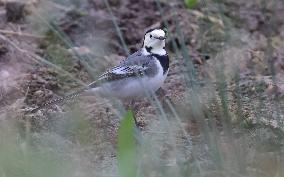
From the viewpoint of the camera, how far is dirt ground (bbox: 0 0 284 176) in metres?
4.28

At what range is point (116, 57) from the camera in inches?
235

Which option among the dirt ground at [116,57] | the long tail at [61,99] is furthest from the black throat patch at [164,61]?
the long tail at [61,99]

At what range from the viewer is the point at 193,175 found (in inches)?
122

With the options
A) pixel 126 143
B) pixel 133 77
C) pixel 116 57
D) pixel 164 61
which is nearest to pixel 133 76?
pixel 133 77

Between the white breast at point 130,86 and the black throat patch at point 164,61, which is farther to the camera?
the black throat patch at point 164,61

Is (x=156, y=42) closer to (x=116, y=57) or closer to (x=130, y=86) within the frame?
(x=130, y=86)

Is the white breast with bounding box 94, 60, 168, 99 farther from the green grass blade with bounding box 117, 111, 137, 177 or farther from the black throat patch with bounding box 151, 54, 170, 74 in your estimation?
the green grass blade with bounding box 117, 111, 137, 177

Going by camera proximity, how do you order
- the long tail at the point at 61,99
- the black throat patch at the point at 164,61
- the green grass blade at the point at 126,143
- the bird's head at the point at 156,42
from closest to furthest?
the green grass blade at the point at 126,143
the long tail at the point at 61,99
the black throat patch at the point at 164,61
the bird's head at the point at 156,42

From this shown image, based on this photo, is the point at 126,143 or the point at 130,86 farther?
the point at 130,86

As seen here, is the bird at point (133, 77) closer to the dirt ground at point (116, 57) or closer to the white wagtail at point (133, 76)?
the white wagtail at point (133, 76)

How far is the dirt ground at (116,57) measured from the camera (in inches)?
169

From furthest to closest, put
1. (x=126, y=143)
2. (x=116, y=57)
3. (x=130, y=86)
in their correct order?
(x=116, y=57)
(x=130, y=86)
(x=126, y=143)

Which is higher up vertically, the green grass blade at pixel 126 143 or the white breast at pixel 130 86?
the green grass blade at pixel 126 143

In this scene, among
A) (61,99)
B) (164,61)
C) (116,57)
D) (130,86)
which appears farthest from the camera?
(116,57)
